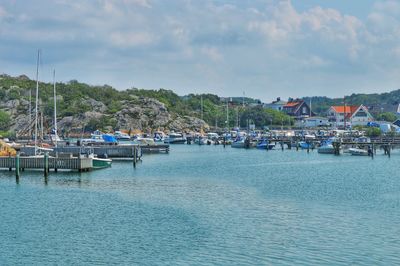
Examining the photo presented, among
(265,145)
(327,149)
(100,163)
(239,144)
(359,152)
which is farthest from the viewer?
(239,144)

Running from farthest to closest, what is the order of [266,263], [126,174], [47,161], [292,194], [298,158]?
1. [298,158]
2. [126,174]
3. [47,161]
4. [292,194]
5. [266,263]

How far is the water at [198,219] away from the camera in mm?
40562

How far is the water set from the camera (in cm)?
4056

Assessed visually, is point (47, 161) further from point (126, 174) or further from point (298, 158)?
point (298, 158)

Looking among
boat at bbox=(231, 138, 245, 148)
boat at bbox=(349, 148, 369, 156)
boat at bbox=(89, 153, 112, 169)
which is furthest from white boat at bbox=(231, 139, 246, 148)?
boat at bbox=(89, 153, 112, 169)

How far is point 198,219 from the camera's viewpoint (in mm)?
52188

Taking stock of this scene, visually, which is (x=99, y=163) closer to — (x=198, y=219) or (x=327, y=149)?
(x=198, y=219)

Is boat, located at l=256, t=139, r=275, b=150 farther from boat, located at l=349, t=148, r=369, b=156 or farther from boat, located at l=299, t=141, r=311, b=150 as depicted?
boat, located at l=349, t=148, r=369, b=156

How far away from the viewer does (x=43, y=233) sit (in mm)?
46844

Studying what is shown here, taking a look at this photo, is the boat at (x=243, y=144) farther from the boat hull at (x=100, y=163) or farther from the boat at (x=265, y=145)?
the boat hull at (x=100, y=163)

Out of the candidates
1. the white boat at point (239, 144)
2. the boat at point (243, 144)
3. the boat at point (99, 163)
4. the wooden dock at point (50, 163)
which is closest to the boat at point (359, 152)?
the boat at point (243, 144)

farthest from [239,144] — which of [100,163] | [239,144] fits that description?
[100,163]

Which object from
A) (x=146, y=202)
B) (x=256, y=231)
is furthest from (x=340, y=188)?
(x=256, y=231)

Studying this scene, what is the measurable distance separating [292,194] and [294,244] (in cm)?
2563
